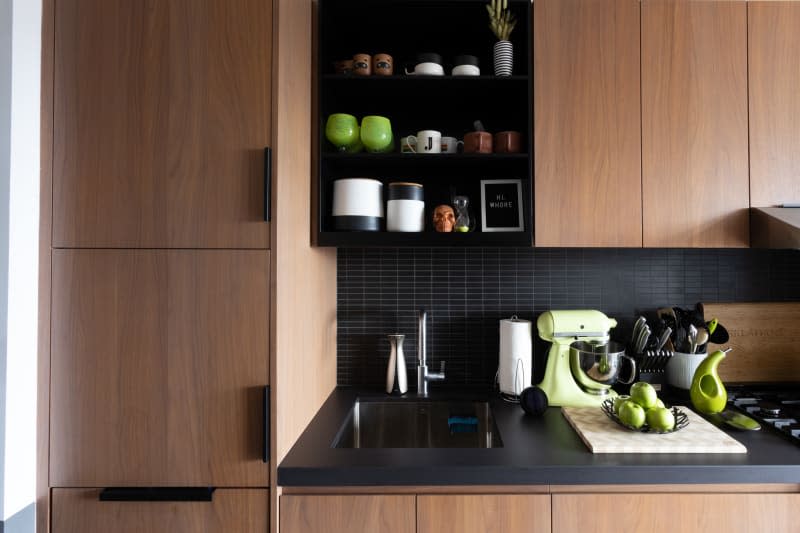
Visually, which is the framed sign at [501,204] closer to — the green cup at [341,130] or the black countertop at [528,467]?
the green cup at [341,130]

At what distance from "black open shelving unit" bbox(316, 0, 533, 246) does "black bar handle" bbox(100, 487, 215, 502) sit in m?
0.75

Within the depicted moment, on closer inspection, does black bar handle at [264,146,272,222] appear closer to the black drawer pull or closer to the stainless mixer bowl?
the black drawer pull

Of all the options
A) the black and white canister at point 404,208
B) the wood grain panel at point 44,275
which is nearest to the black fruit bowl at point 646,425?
the black and white canister at point 404,208

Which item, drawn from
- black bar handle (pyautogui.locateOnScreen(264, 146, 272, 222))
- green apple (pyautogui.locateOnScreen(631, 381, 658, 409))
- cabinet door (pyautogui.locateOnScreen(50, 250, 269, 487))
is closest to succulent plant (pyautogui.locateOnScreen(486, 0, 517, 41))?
black bar handle (pyautogui.locateOnScreen(264, 146, 272, 222))

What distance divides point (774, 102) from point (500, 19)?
917 mm

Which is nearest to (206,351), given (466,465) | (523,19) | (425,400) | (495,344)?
(466,465)

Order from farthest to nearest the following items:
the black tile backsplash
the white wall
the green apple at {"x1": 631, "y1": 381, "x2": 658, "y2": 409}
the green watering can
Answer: the black tile backsplash, the green watering can, the green apple at {"x1": 631, "y1": 381, "x2": 658, "y2": 409}, the white wall

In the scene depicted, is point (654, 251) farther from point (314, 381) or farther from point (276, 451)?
point (276, 451)

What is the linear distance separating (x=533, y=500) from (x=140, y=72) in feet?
4.62

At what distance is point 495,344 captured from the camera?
69.9 inches

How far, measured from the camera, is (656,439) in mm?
1179

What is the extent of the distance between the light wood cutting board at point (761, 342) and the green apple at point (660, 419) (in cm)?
68

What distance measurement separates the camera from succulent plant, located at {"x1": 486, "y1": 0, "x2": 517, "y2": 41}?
1414mm

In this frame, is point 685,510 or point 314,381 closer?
point 685,510
